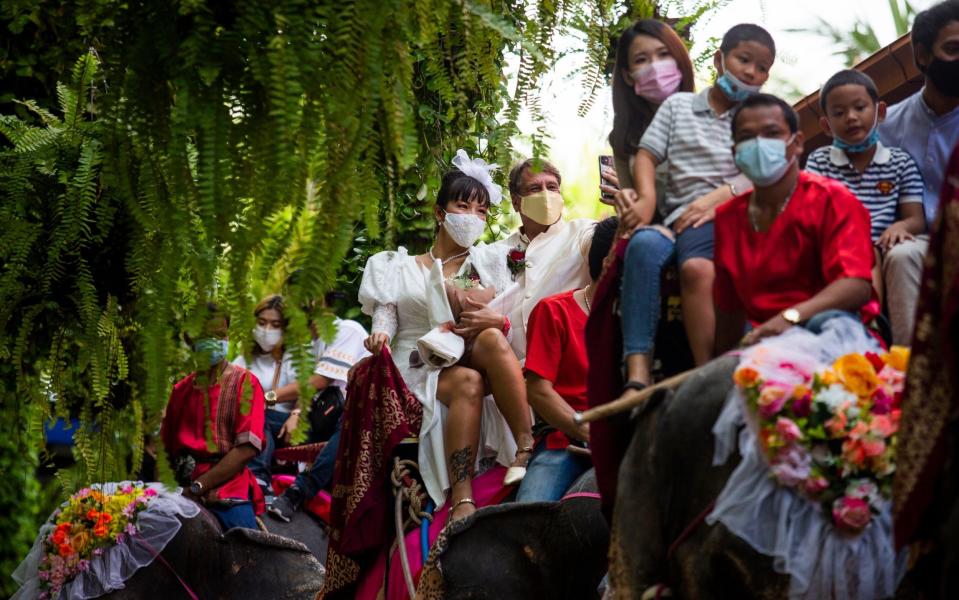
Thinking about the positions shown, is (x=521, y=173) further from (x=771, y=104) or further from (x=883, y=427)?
(x=883, y=427)

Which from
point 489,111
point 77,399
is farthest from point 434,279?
point 489,111

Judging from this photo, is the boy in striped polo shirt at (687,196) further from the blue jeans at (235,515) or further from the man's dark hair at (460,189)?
the blue jeans at (235,515)

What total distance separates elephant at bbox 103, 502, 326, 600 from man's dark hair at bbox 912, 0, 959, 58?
5.39 metres

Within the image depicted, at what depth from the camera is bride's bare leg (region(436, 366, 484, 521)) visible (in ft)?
22.0

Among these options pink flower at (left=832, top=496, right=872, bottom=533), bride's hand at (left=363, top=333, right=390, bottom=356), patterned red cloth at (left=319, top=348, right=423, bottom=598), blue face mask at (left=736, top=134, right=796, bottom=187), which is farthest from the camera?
bride's hand at (left=363, top=333, right=390, bottom=356)

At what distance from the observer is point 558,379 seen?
6.41 m

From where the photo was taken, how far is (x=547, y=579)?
585cm

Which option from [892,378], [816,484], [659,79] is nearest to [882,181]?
[659,79]

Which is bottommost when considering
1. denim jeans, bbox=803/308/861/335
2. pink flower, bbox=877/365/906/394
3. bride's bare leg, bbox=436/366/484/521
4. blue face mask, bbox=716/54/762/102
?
bride's bare leg, bbox=436/366/484/521

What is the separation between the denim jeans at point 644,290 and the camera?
4.67m

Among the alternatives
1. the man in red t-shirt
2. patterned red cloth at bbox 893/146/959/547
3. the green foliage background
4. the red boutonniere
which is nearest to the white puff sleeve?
the red boutonniere

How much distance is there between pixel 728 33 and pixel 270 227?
5.92 ft

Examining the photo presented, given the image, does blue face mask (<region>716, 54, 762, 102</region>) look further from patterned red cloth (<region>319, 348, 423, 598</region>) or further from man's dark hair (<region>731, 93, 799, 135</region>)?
patterned red cloth (<region>319, 348, 423, 598</region>)

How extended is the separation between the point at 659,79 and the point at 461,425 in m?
2.34
